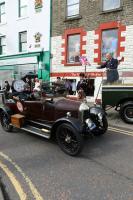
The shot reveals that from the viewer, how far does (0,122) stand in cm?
837

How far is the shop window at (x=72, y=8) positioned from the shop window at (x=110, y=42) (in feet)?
8.55

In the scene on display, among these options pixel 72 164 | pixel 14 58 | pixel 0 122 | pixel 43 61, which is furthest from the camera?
pixel 14 58

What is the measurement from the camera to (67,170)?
500 cm

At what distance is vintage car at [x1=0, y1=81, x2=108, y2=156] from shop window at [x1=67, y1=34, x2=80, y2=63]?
911 centimetres

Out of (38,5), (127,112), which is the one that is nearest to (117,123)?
(127,112)

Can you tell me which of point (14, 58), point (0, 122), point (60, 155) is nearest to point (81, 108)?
point (60, 155)

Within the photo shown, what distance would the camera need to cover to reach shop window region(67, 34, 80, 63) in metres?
16.4

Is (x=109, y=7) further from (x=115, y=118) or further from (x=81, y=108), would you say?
(x=81, y=108)

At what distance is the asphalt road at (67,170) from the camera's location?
4.09 meters

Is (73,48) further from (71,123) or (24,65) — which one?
(71,123)

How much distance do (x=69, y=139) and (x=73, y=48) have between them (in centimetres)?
1159

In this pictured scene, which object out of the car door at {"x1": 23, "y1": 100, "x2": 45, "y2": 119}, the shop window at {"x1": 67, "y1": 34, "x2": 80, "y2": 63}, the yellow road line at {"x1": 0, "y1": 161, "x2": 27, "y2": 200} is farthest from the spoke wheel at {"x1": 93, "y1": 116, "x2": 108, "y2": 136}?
the shop window at {"x1": 67, "y1": 34, "x2": 80, "y2": 63}

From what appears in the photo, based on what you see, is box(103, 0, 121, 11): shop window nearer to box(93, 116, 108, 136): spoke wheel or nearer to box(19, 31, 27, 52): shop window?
box(19, 31, 27, 52): shop window

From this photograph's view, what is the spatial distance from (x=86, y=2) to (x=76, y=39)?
2.23 m
